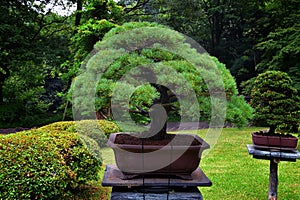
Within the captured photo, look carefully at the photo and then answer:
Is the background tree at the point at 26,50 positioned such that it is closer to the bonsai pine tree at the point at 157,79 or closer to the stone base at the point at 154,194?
the bonsai pine tree at the point at 157,79

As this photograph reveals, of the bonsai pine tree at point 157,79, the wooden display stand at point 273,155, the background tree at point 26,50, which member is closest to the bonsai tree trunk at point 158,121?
the bonsai pine tree at point 157,79

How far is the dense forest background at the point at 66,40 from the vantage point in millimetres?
7598

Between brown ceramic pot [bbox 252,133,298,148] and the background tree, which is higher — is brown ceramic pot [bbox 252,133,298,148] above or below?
below

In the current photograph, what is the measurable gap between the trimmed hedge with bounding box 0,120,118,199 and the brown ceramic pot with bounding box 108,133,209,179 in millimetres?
1012

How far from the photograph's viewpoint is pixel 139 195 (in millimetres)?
1871

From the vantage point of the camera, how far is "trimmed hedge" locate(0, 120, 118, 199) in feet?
7.93

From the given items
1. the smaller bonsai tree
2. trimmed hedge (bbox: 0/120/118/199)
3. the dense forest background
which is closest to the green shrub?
trimmed hedge (bbox: 0/120/118/199)

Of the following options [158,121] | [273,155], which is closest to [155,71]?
[158,121]

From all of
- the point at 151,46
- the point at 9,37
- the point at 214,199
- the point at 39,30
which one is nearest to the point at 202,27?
the point at 39,30

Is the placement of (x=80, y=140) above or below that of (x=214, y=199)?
above

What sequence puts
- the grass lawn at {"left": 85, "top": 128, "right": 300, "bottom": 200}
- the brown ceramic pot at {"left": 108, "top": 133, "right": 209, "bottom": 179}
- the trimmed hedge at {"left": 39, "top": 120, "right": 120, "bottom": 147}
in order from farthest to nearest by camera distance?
the trimmed hedge at {"left": 39, "top": 120, "right": 120, "bottom": 147}
the grass lawn at {"left": 85, "top": 128, "right": 300, "bottom": 200}
the brown ceramic pot at {"left": 108, "top": 133, "right": 209, "bottom": 179}

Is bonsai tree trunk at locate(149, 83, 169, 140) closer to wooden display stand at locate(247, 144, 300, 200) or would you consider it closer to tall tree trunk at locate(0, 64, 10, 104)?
wooden display stand at locate(247, 144, 300, 200)

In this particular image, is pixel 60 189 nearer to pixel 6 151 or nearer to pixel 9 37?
pixel 6 151

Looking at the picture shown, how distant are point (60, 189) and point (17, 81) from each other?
6961mm
